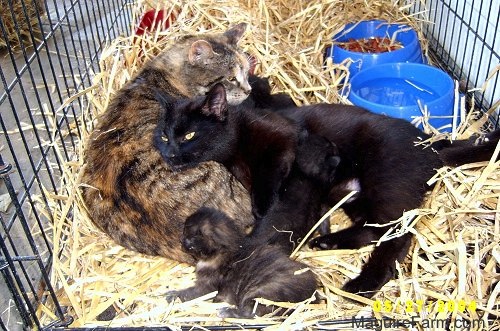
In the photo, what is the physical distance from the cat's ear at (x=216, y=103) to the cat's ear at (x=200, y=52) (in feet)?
2.39

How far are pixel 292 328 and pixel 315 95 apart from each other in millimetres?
1901

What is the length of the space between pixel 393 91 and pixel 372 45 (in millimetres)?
607

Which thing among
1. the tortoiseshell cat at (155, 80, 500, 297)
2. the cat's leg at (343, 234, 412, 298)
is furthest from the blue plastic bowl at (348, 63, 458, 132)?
the cat's leg at (343, 234, 412, 298)

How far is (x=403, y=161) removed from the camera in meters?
2.55

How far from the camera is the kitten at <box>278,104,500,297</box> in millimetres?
2461

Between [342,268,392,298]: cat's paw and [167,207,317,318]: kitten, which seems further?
[342,268,392,298]: cat's paw

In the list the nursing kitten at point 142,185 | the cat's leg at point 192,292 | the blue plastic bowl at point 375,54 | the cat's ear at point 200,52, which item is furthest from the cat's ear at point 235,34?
A: the cat's leg at point 192,292

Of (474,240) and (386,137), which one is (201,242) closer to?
(386,137)

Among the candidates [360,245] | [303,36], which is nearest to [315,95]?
[303,36]

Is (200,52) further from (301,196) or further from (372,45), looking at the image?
(372,45)

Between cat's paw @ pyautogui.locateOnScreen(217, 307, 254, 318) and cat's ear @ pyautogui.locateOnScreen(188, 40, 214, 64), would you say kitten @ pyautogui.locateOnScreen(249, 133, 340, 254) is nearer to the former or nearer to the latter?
cat's paw @ pyautogui.locateOnScreen(217, 307, 254, 318)

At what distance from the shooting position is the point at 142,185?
8.24ft

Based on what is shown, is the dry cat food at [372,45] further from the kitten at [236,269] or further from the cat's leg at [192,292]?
the cat's leg at [192,292]

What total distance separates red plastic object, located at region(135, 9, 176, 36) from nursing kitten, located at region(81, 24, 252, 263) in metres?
1.03
